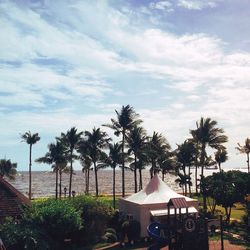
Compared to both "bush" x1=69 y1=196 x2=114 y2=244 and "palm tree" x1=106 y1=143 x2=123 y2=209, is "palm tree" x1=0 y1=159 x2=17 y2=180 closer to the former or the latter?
"palm tree" x1=106 y1=143 x2=123 y2=209

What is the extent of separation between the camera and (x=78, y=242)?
103 ft

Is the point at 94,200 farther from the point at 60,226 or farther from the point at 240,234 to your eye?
the point at 240,234

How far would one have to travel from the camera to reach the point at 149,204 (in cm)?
3544

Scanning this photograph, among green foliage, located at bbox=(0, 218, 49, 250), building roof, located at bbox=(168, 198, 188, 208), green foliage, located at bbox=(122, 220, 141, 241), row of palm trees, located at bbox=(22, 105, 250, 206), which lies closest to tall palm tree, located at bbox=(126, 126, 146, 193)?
row of palm trees, located at bbox=(22, 105, 250, 206)

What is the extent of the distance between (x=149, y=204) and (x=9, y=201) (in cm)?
→ 1302

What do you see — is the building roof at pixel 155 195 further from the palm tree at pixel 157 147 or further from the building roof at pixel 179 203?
the palm tree at pixel 157 147

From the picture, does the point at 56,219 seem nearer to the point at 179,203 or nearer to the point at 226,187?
the point at 179,203

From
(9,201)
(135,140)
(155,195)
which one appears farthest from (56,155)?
(9,201)

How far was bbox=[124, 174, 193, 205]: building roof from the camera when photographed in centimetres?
3628

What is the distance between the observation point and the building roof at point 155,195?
36281 mm

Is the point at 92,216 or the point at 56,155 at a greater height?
the point at 56,155

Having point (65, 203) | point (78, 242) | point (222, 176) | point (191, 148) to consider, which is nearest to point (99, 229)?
point (78, 242)

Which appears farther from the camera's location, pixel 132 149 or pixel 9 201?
pixel 132 149

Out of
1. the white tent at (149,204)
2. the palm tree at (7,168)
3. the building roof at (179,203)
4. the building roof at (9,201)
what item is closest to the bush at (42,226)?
the building roof at (9,201)
